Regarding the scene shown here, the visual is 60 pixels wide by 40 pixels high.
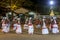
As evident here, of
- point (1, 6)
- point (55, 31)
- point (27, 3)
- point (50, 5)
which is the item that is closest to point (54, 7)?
point (50, 5)

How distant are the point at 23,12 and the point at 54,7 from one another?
45.0 ft

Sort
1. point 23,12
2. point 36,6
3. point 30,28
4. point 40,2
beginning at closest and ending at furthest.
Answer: point 30,28 < point 23,12 < point 36,6 < point 40,2

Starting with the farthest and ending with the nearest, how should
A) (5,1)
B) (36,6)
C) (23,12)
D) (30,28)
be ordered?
(36,6), (23,12), (5,1), (30,28)

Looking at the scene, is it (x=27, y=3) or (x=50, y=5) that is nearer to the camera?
(x=27, y=3)

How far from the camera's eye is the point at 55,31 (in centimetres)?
2475

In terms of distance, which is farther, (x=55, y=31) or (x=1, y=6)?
(x=1, y=6)

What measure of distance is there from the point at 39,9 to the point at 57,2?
22.3ft

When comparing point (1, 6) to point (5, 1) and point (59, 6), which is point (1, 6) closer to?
point (5, 1)

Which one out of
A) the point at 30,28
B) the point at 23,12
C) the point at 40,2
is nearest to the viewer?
the point at 30,28

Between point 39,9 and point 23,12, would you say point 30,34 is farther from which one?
point 39,9

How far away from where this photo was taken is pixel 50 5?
222 feet

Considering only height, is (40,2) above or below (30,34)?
above

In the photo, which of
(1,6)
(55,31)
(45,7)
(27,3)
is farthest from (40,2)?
(55,31)

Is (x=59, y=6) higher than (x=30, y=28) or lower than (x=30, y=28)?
higher
